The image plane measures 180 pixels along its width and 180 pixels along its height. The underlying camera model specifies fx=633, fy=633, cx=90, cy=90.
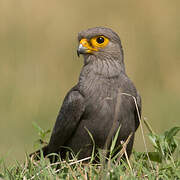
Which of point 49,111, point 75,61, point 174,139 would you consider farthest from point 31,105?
point 174,139

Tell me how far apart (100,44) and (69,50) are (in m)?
4.41

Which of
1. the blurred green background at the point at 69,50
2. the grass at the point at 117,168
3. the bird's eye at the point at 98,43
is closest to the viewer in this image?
the grass at the point at 117,168

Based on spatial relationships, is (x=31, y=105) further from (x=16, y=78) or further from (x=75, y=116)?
(x=75, y=116)

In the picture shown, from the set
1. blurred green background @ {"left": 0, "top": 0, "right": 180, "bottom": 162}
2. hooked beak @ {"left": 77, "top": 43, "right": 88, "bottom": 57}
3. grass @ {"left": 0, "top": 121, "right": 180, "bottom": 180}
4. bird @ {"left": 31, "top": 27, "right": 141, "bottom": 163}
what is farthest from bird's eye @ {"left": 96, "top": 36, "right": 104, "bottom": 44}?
blurred green background @ {"left": 0, "top": 0, "right": 180, "bottom": 162}

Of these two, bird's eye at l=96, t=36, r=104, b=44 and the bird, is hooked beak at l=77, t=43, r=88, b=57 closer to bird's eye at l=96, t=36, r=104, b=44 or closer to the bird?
the bird

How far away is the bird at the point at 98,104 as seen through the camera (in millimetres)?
5973

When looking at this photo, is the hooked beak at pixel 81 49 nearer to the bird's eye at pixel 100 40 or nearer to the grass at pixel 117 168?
the bird's eye at pixel 100 40

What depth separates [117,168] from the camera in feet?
15.9

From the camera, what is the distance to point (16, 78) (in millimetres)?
10531

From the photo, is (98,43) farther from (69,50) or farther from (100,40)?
(69,50)

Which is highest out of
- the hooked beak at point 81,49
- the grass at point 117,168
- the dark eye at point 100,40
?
the dark eye at point 100,40

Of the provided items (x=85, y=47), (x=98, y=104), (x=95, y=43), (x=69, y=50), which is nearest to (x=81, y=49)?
(x=85, y=47)

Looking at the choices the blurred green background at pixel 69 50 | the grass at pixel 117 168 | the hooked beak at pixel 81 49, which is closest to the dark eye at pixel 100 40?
the hooked beak at pixel 81 49

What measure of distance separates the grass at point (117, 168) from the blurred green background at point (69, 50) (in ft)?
14.3
